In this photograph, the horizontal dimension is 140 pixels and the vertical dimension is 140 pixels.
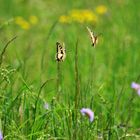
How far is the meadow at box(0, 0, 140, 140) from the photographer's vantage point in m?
2.73

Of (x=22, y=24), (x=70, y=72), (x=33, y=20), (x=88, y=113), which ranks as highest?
(x=33, y=20)

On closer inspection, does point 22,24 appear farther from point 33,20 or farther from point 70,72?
point 70,72

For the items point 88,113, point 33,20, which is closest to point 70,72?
point 88,113

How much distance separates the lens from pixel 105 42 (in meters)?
5.40

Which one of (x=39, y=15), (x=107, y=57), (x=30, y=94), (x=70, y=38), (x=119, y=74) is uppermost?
(x=39, y=15)

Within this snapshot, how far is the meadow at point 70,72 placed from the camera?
107 inches

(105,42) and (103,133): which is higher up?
(105,42)

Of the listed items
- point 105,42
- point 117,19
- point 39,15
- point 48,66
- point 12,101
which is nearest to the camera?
point 12,101

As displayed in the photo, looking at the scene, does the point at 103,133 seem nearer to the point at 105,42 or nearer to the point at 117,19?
the point at 105,42

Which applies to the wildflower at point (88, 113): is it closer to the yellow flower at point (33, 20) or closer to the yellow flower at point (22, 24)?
the yellow flower at point (22, 24)

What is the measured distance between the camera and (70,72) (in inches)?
170

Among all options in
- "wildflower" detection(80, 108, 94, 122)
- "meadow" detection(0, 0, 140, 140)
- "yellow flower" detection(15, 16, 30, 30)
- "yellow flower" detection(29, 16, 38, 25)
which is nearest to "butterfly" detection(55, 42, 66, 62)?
"meadow" detection(0, 0, 140, 140)

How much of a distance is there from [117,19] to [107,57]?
3.43 ft

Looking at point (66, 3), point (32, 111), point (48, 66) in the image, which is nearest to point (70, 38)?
point (48, 66)
